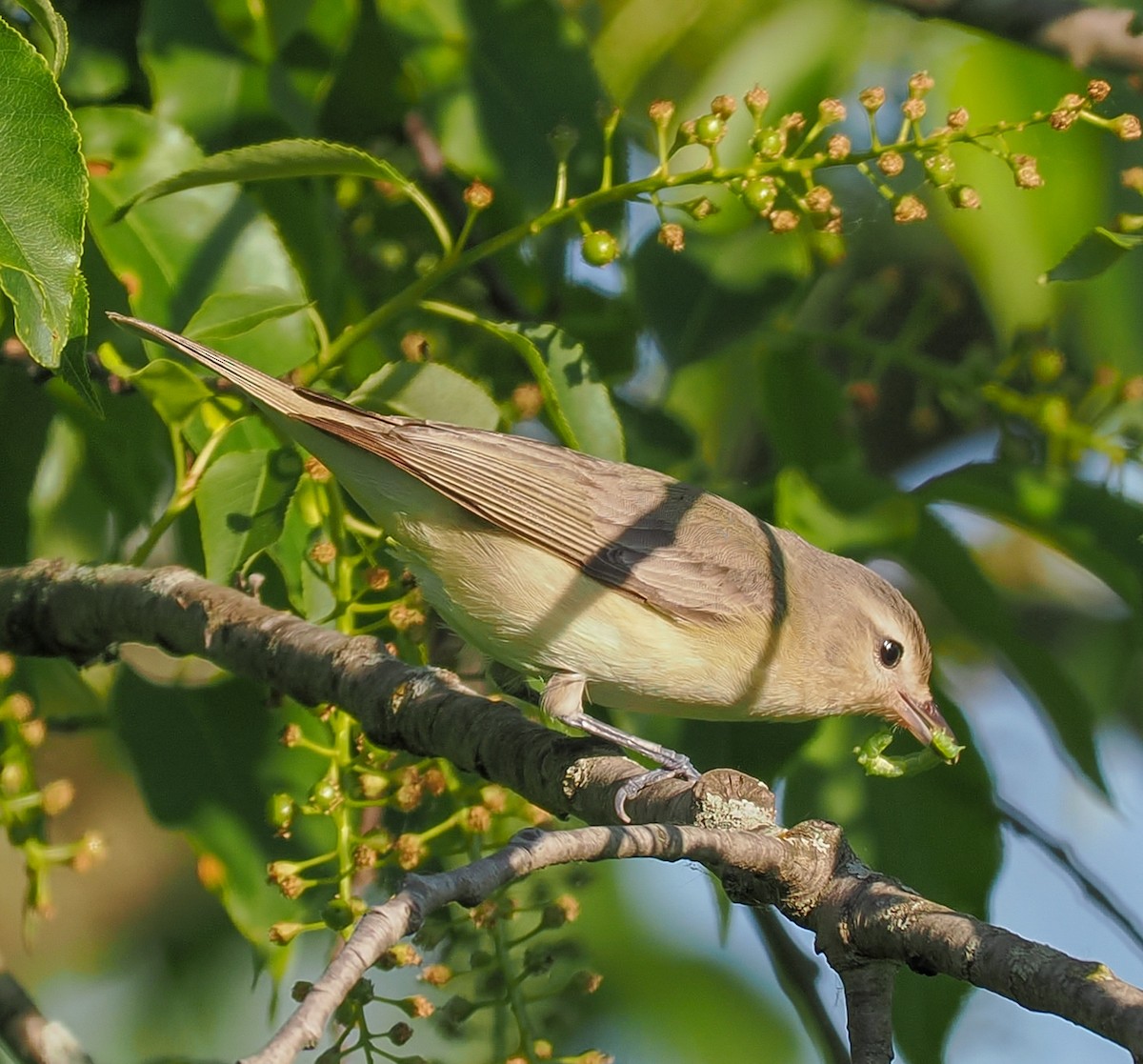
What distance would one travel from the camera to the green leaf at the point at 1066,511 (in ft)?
10.8

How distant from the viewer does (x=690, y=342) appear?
3.73 m

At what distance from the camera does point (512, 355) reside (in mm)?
3928

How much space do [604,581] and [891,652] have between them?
83cm

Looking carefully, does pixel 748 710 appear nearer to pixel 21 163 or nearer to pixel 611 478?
pixel 611 478

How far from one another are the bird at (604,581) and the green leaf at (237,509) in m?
0.13

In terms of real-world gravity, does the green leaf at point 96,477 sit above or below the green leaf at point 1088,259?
below

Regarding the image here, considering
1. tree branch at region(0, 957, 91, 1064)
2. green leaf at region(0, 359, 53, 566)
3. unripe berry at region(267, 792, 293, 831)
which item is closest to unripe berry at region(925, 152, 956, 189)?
unripe berry at region(267, 792, 293, 831)

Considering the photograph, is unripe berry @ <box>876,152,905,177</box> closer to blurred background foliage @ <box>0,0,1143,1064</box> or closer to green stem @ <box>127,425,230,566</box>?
blurred background foliage @ <box>0,0,1143,1064</box>

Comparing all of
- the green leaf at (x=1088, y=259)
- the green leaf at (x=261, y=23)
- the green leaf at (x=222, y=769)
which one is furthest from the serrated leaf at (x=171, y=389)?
the green leaf at (x=1088, y=259)

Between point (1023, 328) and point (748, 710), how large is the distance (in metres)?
1.20

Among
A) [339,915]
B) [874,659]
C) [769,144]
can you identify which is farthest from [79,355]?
[874,659]

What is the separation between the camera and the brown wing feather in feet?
10.8

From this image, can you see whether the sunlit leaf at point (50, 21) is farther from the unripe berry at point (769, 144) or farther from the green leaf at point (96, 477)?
the unripe berry at point (769, 144)

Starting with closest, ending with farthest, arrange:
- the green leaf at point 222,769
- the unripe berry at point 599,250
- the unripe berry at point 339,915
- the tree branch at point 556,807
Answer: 1. the tree branch at point 556,807
2. the unripe berry at point 339,915
3. the unripe berry at point 599,250
4. the green leaf at point 222,769
